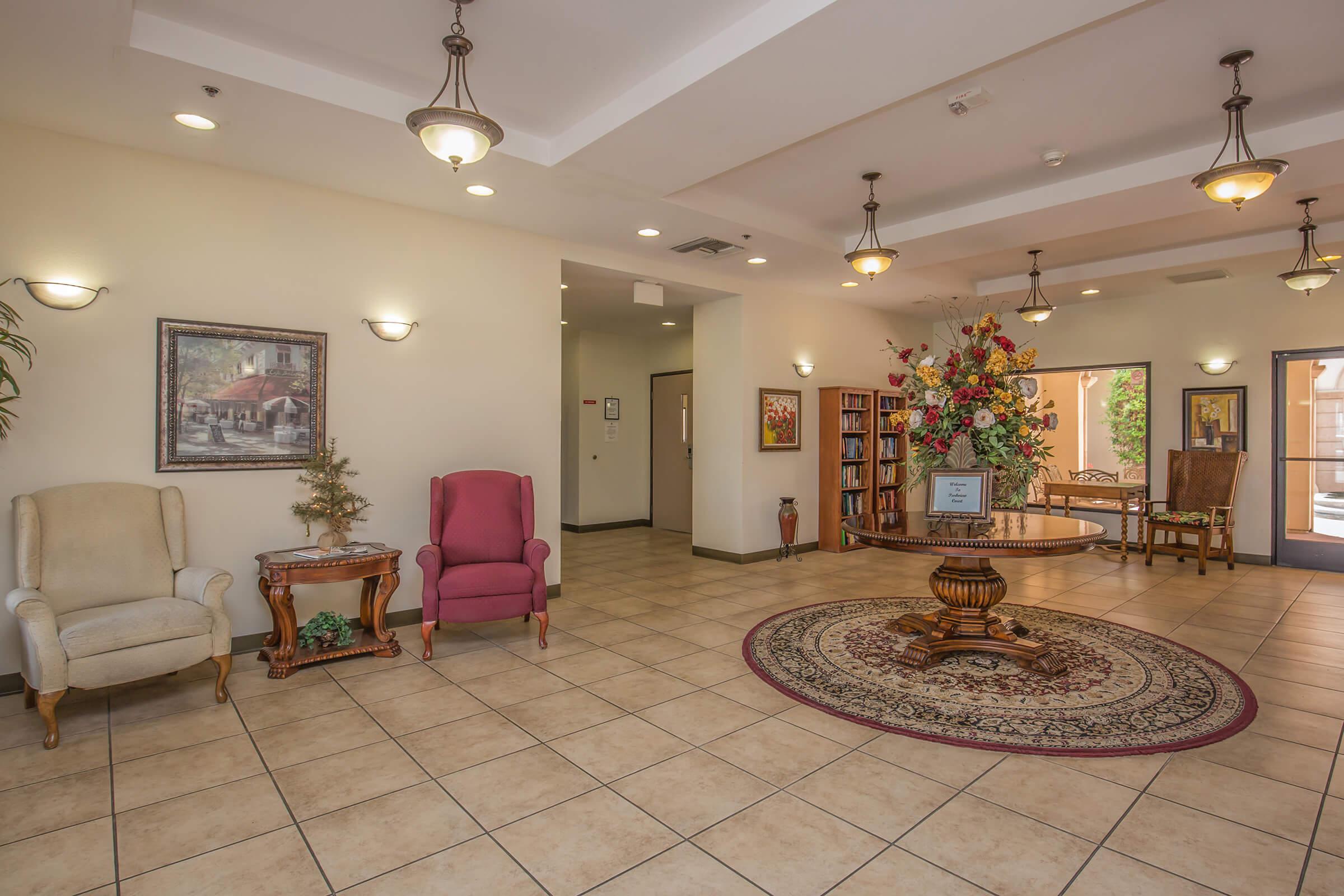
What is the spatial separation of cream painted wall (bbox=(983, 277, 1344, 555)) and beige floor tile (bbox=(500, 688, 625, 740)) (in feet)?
24.7

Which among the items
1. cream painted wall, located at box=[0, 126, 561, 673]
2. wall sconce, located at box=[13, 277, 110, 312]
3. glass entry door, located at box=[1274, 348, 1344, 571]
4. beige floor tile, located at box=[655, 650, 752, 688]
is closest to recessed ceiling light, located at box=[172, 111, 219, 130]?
cream painted wall, located at box=[0, 126, 561, 673]

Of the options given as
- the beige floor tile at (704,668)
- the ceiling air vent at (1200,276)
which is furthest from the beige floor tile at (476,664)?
the ceiling air vent at (1200,276)

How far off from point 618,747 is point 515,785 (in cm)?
50

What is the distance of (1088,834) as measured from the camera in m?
2.38

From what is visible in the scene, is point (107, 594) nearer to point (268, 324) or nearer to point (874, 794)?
point (268, 324)

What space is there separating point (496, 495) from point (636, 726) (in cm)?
217

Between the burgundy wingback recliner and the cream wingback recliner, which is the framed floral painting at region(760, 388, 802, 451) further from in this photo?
the cream wingback recliner

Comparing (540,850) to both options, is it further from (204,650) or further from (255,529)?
(255,529)

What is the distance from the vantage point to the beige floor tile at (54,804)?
2.43 m

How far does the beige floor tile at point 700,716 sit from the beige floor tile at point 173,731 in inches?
76.9

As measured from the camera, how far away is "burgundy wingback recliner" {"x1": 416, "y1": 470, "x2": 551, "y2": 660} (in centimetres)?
429

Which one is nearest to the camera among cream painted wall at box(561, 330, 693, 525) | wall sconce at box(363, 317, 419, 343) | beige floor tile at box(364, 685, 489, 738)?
beige floor tile at box(364, 685, 489, 738)

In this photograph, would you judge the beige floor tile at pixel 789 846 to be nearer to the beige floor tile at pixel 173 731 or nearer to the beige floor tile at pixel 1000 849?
the beige floor tile at pixel 1000 849

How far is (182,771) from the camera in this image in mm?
2836
